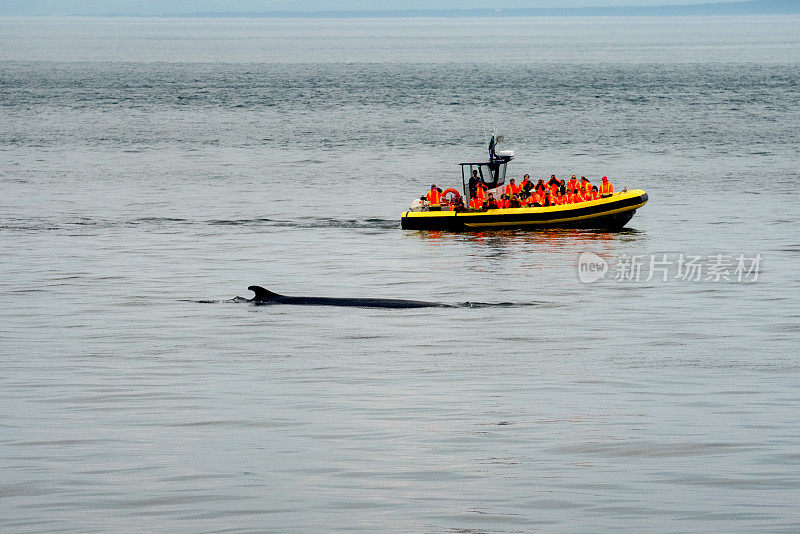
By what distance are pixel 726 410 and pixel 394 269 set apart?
15397mm

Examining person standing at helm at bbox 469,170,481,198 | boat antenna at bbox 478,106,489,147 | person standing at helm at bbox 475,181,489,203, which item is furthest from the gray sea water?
boat antenna at bbox 478,106,489,147

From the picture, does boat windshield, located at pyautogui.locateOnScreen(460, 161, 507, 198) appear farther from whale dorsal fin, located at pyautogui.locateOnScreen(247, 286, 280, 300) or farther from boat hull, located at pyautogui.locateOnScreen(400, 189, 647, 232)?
whale dorsal fin, located at pyautogui.locateOnScreen(247, 286, 280, 300)

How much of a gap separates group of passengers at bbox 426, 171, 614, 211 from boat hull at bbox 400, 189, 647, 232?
42cm

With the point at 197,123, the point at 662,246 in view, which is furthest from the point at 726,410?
the point at 197,123

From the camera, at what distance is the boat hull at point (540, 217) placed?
A: 1419 inches

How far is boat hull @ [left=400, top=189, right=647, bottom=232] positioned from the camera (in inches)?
1419

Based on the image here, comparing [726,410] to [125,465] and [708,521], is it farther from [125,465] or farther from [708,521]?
[125,465]

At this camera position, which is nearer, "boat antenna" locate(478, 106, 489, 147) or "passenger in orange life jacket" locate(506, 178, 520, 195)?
"passenger in orange life jacket" locate(506, 178, 520, 195)

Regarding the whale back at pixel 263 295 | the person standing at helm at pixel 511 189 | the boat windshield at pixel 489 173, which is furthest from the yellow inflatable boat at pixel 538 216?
the whale back at pixel 263 295

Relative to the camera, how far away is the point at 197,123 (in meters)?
86.6

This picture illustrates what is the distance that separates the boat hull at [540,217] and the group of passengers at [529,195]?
416 millimetres

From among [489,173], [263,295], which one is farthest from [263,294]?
[489,173]

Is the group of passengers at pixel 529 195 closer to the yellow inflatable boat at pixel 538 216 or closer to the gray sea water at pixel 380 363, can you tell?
the yellow inflatable boat at pixel 538 216

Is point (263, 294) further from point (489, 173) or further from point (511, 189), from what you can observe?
point (489, 173)
